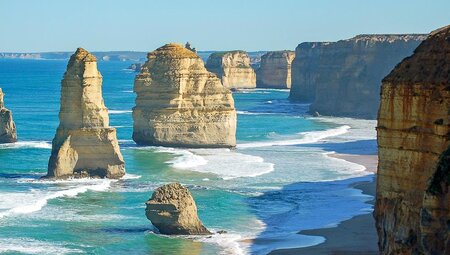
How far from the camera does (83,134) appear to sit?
4856 cm

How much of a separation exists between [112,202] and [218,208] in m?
4.41

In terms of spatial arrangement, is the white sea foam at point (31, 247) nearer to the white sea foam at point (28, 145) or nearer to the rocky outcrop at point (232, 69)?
the white sea foam at point (28, 145)

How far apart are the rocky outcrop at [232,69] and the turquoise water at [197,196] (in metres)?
70.8

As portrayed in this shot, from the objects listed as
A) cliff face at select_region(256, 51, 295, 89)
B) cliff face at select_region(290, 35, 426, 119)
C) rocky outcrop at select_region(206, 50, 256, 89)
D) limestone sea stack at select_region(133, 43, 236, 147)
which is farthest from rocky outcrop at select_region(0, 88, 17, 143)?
cliff face at select_region(256, 51, 295, 89)

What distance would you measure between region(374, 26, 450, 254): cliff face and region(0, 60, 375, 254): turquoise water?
13460 millimetres

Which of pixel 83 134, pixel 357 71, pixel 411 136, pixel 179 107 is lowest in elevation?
pixel 83 134

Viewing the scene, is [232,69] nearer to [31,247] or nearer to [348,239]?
[348,239]

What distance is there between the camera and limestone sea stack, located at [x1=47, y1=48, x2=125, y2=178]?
4828 cm

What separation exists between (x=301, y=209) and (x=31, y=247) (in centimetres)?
1272

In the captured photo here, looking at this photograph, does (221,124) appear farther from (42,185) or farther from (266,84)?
(266,84)

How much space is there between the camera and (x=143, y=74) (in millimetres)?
65250

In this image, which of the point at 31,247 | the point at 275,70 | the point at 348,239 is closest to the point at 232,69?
the point at 275,70

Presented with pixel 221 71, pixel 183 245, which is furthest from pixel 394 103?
pixel 221 71

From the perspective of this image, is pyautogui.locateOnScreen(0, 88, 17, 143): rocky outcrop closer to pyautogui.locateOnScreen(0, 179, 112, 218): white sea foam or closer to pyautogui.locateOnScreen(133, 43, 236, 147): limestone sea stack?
pyautogui.locateOnScreen(133, 43, 236, 147): limestone sea stack
